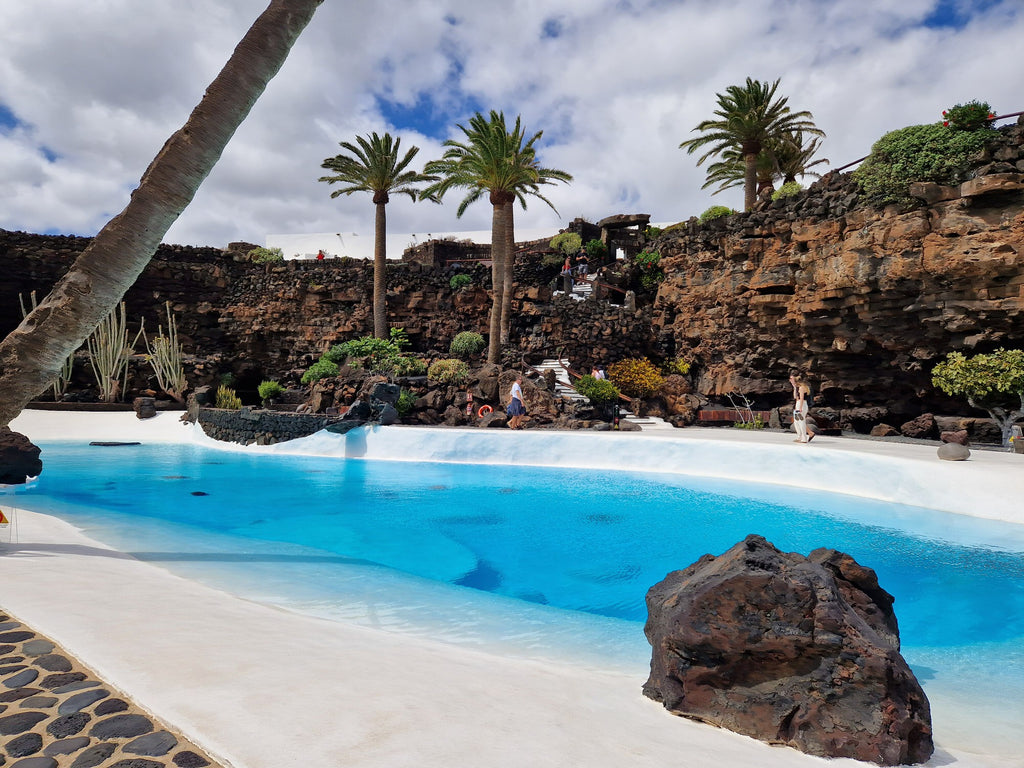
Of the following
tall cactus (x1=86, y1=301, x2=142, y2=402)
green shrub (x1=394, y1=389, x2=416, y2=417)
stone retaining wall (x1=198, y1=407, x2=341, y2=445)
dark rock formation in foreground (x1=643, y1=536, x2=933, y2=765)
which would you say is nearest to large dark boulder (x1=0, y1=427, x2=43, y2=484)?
stone retaining wall (x1=198, y1=407, x2=341, y2=445)

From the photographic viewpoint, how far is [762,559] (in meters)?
2.94

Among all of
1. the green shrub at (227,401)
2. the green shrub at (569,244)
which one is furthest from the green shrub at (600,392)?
the green shrub at (569,244)

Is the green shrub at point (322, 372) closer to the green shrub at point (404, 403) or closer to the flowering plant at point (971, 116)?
the green shrub at point (404, 403)

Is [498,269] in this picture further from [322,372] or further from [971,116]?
[971,116]

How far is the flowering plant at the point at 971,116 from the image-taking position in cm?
1300

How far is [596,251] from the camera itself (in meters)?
31.6

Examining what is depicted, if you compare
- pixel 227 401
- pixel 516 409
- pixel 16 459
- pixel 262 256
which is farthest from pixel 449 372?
pixel 262 256

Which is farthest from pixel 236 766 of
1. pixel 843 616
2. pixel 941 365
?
pixel 941 365

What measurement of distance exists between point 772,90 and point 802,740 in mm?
25660

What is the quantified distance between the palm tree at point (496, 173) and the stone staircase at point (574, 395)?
2.55 metres

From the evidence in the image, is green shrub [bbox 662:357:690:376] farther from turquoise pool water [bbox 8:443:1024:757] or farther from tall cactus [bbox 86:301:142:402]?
tall cactus [bbox 86:301:142:402]

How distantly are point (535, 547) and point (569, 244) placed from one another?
26962 mm

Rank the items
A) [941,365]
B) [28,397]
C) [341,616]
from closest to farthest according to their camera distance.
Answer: [341,616] < [28,397] < [941,365]

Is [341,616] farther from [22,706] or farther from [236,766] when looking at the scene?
[236,766]
